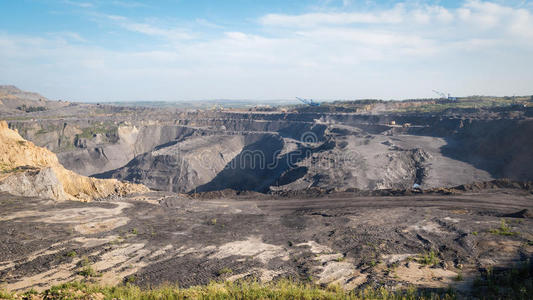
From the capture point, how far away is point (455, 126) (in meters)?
60.1

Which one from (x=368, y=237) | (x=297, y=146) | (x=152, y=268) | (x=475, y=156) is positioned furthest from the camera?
(x=297, y=146)

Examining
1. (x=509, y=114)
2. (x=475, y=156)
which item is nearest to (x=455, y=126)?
(x=509, y=114)

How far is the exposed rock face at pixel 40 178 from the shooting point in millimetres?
24359

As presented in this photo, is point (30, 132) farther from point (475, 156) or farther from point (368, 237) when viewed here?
point (475, 156)

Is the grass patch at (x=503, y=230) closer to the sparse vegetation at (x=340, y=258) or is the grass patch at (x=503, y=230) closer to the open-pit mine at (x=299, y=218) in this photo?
the open-pit mine at (x=299, y=218)

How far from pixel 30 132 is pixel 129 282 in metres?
80.6

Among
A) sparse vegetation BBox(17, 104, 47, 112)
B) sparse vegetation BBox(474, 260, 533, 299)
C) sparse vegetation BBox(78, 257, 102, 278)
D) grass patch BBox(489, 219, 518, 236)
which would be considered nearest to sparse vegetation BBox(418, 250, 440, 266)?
sparse vegetation BBox(474, 260, 533, 299)

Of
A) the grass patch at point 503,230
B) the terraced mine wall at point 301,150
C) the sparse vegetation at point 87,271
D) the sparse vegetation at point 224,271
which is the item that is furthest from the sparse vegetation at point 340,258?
the terraced mine wall at point 301,150

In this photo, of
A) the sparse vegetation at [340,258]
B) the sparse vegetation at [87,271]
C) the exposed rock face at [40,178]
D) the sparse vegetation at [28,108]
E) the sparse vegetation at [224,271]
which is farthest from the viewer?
the sparse vegetation at [28,108]

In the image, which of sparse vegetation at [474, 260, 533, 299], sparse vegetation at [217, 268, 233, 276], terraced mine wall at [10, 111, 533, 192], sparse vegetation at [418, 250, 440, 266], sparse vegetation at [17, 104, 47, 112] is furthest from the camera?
sparse vegetation at [17, 104, 47, 112]

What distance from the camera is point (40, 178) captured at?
25172 millimetres

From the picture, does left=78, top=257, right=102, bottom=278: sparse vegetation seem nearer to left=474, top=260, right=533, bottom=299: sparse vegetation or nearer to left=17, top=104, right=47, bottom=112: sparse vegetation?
left=474, top=260, right=533, bottom=299: sparse vegetation

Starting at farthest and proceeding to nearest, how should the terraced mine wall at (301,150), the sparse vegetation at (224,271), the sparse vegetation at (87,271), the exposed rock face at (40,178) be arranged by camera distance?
Result: the terraced mine wall at (301,150)
the exposed rock face at (40,178)
the sparse vegetation at (224,271)
the sparse vegetation at (87,271)

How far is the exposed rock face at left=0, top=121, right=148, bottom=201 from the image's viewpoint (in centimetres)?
2436
